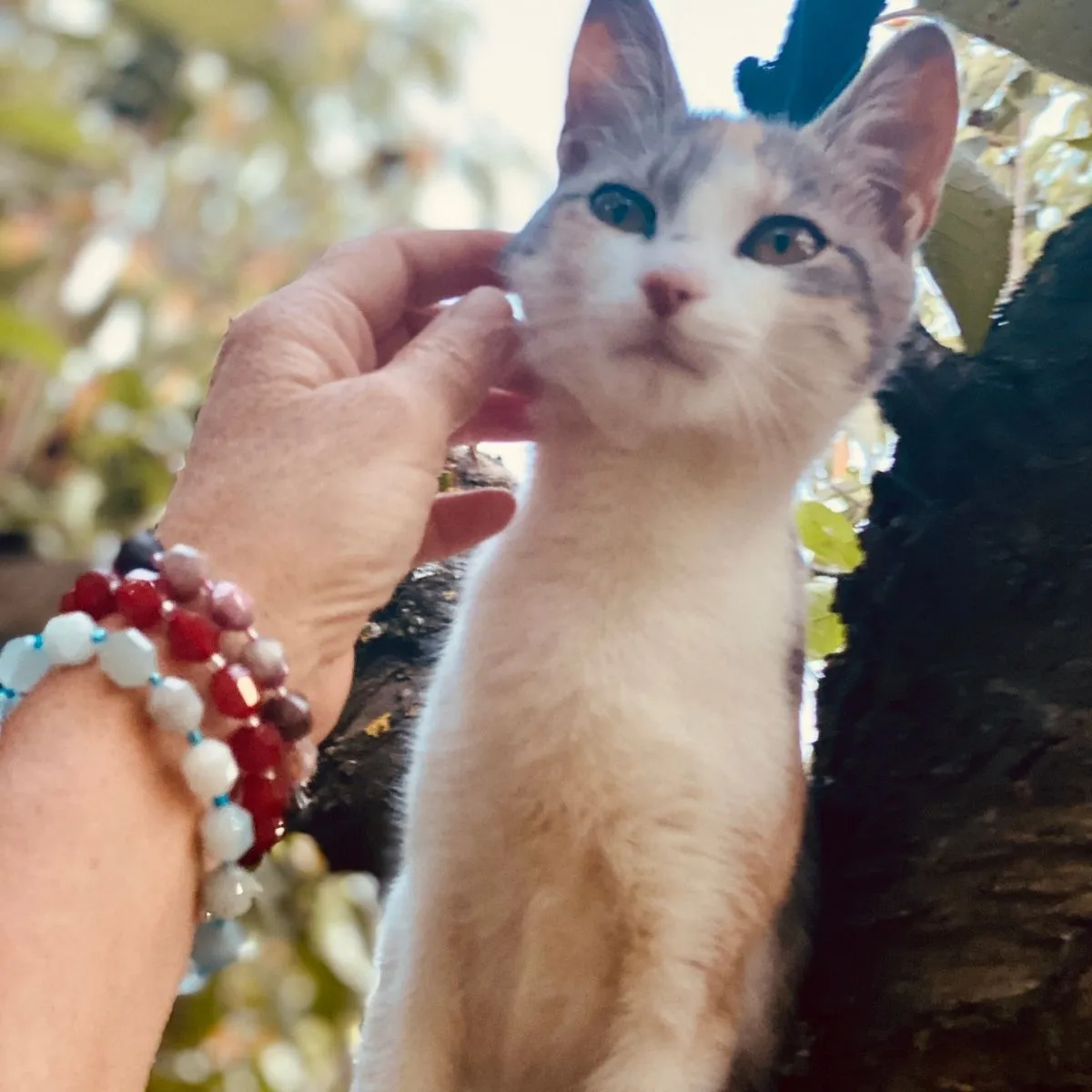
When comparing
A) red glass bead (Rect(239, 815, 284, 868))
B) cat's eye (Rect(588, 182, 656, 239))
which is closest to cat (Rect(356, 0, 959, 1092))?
cat's eye (Rect(588, 182, 656, 239))

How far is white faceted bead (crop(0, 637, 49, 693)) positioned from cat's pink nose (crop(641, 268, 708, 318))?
0.42 meters

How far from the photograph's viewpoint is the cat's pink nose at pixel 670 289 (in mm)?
637

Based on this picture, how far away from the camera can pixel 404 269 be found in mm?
816

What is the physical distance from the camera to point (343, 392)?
0.69m

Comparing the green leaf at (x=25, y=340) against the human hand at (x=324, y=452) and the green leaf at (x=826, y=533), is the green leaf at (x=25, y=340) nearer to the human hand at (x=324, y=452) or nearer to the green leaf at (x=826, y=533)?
the human hand at (x=324, y=452)

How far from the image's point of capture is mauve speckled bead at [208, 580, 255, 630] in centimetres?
61

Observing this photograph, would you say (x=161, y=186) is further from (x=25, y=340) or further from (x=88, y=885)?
(x=88, y=885)

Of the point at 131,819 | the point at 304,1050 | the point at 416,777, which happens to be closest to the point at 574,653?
the point at 416,777

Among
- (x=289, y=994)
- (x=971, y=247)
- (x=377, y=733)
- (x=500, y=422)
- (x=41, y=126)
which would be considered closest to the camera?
(x=41, y=126)

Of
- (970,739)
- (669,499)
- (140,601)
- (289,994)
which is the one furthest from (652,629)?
(289,994)

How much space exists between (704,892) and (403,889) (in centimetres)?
22

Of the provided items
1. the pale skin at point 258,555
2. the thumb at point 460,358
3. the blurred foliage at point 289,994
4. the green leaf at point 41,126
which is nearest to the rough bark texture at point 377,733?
the blurred foliage at point 289,994

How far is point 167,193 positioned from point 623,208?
1.18 ft

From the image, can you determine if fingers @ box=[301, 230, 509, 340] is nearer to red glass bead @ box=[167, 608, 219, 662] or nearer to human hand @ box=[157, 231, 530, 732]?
human hand @ box=[157, 231, 530, 732]
